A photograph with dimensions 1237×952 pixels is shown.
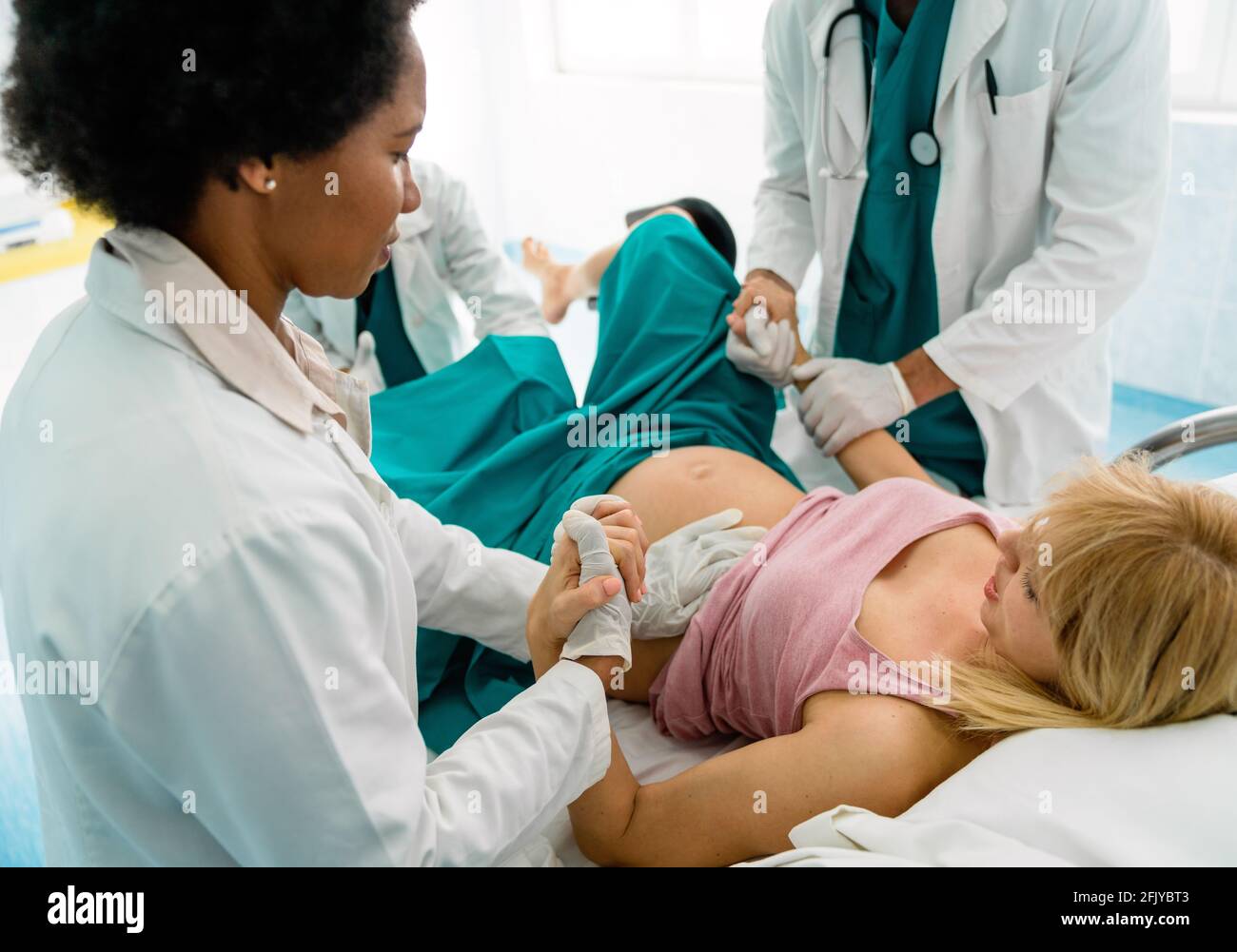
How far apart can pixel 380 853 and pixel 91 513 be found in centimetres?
35

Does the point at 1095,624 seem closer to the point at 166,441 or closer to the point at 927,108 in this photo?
the point at 166,441

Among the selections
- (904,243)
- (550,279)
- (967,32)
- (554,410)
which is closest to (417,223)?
(550,279)

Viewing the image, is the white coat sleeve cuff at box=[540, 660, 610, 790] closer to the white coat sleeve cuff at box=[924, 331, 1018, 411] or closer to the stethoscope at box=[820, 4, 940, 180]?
the white coat sleeve cuff at box=[924, 331, 1018, 411]

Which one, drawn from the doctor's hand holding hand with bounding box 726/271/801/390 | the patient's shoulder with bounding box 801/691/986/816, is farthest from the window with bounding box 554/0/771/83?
the patient's shoulder with bounding box 801/691/986/816

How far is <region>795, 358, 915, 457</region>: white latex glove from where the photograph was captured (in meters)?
1.82

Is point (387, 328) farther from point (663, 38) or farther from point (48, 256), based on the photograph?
point (663, 38)

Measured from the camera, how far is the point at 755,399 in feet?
6.53

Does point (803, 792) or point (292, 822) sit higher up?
point (292, 822)

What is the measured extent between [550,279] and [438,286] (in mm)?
310

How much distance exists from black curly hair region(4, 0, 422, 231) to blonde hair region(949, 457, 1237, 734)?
856 millimetres

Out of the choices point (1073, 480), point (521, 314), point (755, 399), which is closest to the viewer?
point (1073, 480)
